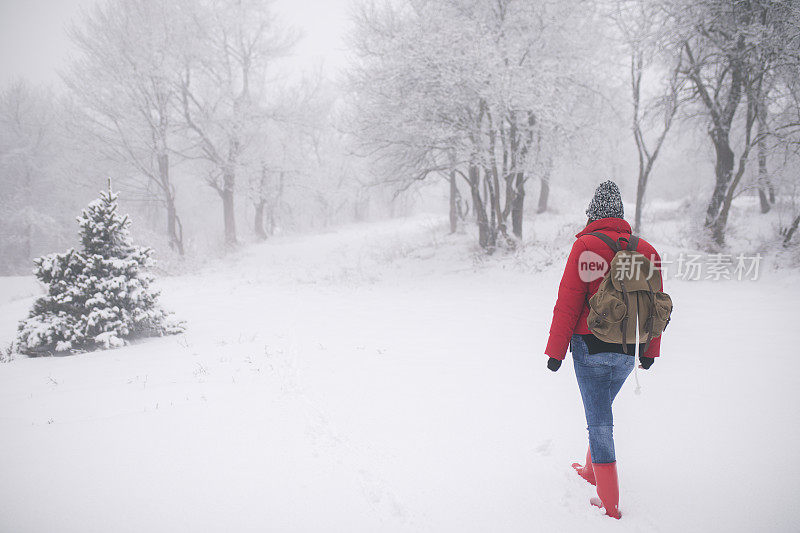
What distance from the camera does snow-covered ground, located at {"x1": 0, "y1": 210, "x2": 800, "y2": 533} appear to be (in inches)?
107

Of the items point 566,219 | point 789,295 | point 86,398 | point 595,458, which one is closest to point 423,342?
point 595,458

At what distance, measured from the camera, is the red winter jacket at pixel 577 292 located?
2504 millimetres

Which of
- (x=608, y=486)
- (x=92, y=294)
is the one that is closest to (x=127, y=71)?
(x=92, y=294)

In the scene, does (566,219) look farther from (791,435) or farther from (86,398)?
(86,398)

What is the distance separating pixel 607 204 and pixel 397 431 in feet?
9.16

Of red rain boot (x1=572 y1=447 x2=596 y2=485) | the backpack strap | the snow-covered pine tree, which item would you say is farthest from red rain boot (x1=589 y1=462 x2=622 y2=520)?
the snow-covered pine tree

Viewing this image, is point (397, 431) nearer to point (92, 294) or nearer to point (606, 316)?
point (606, 316)

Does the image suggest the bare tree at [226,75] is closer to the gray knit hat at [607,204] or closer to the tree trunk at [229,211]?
the tree trunk at [229,211]

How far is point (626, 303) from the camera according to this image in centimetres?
231

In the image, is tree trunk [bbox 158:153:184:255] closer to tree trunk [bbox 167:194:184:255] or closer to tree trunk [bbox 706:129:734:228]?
tree trunk [bbox 167:194:184:255]

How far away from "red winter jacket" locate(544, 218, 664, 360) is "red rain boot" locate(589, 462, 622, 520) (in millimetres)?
815

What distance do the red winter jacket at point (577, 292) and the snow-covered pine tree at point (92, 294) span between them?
7.67 meters

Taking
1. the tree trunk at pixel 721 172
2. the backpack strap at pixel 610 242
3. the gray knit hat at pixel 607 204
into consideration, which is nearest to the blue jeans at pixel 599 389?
the backpack strap at pixel 610 242

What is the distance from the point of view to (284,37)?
68.7ft
